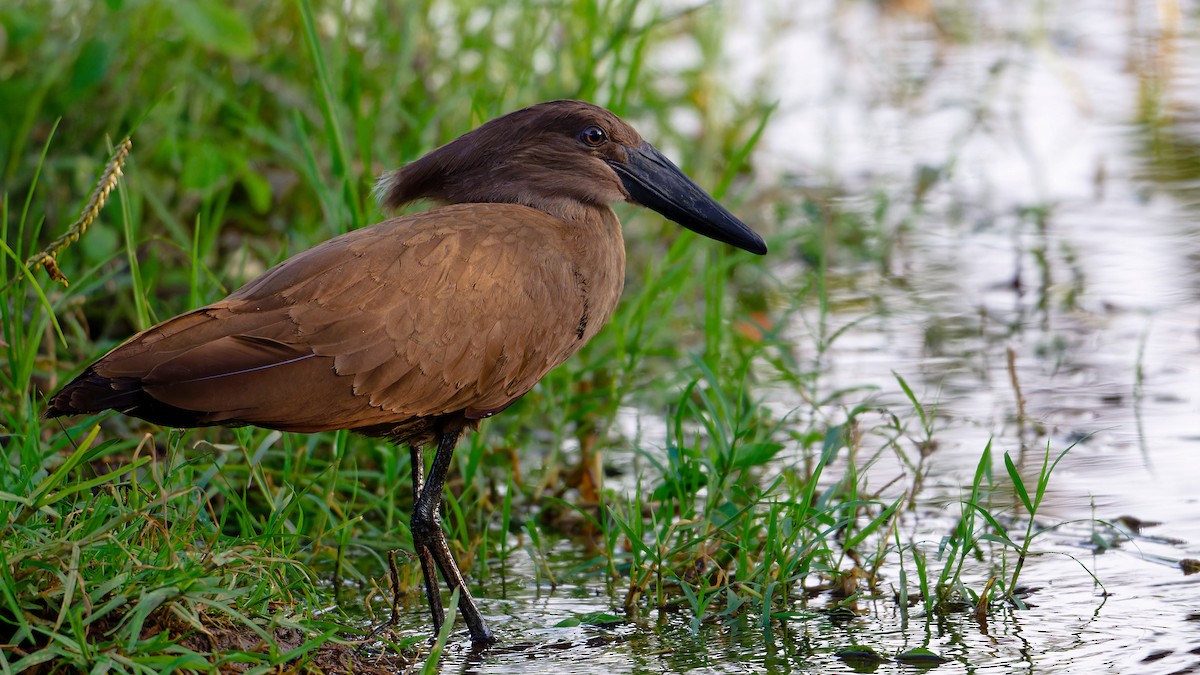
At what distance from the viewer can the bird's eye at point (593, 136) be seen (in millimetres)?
4242

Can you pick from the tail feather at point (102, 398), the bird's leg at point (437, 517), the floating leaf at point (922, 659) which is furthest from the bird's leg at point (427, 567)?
the floating leaf at point (922, 659)

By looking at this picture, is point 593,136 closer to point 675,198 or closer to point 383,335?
point 675,198

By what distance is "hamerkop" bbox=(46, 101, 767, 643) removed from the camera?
3.31 m

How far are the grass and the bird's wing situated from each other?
0.24 m

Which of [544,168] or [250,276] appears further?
[250,276]

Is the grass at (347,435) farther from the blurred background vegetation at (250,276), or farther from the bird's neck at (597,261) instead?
the bird's neck at (597,261)

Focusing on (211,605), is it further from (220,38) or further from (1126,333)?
(1126,333)

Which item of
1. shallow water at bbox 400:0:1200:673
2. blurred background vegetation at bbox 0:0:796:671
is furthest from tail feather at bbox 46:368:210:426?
shallow water at bbox 400:0:1200:673

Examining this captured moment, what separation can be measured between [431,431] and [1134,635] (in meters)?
1.72

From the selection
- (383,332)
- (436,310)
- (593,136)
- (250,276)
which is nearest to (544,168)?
(593,136)

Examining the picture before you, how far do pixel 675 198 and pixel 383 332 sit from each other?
3.66 ft

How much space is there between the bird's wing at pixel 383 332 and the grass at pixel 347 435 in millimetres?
243

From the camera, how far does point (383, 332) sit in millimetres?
3535

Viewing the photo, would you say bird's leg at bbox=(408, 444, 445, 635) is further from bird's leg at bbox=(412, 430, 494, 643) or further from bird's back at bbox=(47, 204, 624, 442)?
bird's back at bbox=(47, 204, 624, 442)
